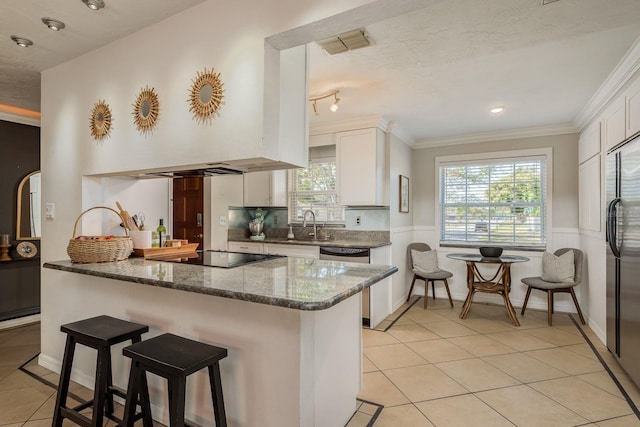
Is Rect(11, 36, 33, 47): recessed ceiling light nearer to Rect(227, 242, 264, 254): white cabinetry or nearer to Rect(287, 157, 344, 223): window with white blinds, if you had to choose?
Rect(227, 242, 264, 254): white cabinetry

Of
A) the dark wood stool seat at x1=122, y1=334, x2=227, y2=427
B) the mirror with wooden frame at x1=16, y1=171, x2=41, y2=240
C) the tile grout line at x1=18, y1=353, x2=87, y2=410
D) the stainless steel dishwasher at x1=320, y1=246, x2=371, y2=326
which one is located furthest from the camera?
the mirror with wooden frame at x1=16, y1=171, x2=41, y2=240

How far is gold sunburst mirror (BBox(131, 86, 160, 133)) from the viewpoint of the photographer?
7.20 feet

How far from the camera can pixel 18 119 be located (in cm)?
386

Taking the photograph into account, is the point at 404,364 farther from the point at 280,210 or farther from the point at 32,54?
the point at 32,54

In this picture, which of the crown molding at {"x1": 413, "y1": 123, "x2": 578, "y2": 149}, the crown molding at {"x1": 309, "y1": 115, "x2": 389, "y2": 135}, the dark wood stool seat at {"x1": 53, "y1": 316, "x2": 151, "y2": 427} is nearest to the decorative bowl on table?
the crown molding at {"x1": 413, "y1": 123, "x2": 578, "y2": 149}

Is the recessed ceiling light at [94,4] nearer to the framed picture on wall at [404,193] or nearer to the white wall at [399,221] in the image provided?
the white wall at [399,221]

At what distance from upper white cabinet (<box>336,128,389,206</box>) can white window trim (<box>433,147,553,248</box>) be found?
51.6 inches

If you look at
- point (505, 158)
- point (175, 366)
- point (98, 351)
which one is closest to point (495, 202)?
point (505, 158)

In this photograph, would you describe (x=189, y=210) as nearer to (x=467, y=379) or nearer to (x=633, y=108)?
(x=467, y=379)

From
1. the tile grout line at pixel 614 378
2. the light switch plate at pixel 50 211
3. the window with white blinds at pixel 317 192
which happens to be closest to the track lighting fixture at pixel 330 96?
the window with white blinds at pixel 317 192

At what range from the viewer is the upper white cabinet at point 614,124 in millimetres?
2762

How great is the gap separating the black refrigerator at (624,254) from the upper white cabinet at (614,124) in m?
0.16

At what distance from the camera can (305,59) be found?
6.94 feet

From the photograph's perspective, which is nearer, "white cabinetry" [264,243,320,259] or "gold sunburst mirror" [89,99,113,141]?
"gold sunburst mirror" [89,99,113,141]
